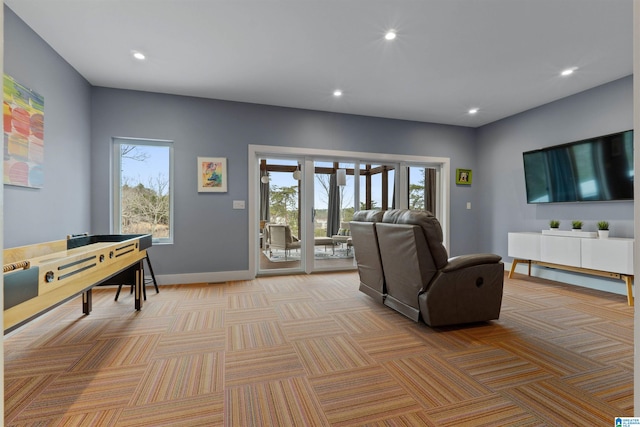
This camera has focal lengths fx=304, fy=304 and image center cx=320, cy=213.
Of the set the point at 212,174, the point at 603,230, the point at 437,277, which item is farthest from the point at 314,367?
the point at 603,230

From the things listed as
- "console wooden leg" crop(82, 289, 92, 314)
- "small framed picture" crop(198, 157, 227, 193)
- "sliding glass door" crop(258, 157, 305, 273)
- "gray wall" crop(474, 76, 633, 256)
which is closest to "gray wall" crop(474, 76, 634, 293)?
"gray wall" crop(474, 76, 633, 256)

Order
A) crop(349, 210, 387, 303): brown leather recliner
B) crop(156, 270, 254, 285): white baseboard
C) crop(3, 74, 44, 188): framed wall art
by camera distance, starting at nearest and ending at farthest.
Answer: crop(3, 74, 44, 188): framed wall art → crop(349, 210, 387, 303): brown leather recliner → crop(156, 270, 254, 285): white baseboard

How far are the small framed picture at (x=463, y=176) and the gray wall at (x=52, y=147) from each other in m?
5.94

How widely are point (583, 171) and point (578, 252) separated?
114 centimetres

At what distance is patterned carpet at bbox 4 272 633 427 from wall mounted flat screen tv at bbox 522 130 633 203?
1529mm

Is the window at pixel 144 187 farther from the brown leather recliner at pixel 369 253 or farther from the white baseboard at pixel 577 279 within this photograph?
the white baseboard at pixel 577 279

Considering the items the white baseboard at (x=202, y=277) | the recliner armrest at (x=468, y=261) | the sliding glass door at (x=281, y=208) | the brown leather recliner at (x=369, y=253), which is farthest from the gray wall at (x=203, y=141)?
the recliner armrest at (x=468, y=261)

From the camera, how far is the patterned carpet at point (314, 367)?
5.07ft

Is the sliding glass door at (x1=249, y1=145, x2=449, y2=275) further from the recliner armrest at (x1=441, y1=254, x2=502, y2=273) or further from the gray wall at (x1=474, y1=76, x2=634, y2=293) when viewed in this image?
the recliner armrest at (x1=441, y1=254, x2=502, y2=273)

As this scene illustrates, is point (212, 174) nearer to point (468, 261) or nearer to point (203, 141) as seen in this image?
point (203, 141)

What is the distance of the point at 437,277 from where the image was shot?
254 cm

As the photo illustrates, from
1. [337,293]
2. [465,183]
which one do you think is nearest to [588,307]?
[337,293]

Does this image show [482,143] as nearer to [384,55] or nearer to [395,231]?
[384,55]

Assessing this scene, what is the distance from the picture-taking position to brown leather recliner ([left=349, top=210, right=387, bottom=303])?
3.19 m
